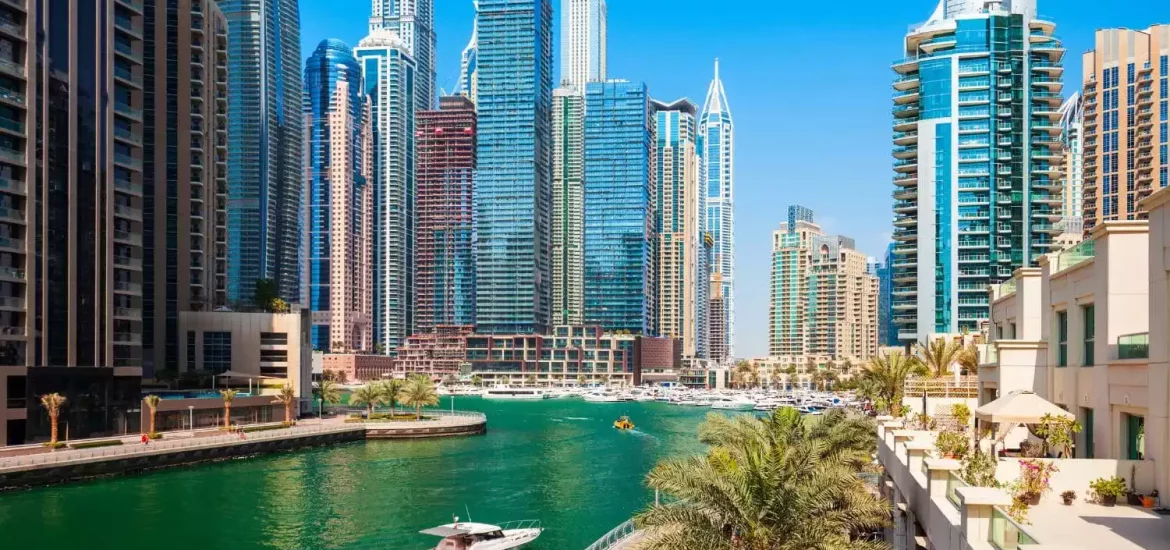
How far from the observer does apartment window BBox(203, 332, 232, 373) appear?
11556cm

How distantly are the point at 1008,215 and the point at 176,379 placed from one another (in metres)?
90.6

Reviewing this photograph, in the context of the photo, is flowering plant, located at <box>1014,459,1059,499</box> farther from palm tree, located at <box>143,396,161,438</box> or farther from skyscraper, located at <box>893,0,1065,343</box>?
skyscraper, located at <box>893,0,1065,343</box>

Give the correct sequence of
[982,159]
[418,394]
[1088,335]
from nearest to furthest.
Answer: [1088,335] → [982,159] → [418,394]

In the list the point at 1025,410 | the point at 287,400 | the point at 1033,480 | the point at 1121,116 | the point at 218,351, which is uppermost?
the point at 1121,116

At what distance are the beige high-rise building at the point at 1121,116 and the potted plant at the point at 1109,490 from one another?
122 metres

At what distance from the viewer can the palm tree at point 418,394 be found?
121188 mm

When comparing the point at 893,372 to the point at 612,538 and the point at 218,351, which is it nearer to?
the point at 612,538

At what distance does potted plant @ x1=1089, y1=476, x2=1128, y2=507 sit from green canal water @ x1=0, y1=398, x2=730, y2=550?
26.4 meters

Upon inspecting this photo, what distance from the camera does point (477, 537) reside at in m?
48.5

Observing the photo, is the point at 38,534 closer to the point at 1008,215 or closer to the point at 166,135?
the point at 166,135

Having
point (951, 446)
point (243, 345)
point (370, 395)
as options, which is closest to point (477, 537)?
point (951, 446)

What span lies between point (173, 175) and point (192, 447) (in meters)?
46.2

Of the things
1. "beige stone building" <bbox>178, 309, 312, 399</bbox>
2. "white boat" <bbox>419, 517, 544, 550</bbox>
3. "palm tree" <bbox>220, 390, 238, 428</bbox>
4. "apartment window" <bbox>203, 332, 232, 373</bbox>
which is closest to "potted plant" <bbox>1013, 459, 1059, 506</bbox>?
"white boat" <bbox>419, 517, 544, 550</bbox>

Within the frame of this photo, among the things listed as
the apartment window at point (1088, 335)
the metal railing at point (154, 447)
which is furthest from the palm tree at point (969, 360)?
the metal railing at point (154, 447)
